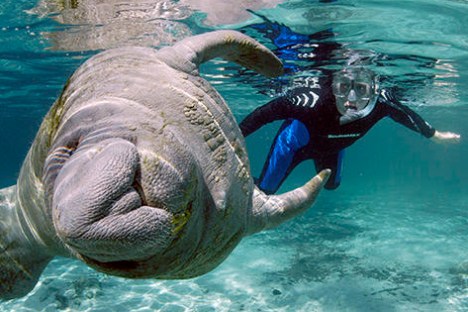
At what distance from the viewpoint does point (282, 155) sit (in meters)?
9.70

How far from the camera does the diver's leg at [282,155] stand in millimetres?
9422

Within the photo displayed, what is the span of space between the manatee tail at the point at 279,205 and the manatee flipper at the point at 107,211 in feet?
5.29

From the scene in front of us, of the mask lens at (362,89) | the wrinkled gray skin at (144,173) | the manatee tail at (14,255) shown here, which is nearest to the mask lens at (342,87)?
the mask lens at (362,89)

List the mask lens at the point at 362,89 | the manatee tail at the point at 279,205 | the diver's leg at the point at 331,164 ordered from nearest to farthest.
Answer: the manatee tail at the point at 279,205 → the diver's leg at the point at 331,164 → the mask lens at the point at 362,89

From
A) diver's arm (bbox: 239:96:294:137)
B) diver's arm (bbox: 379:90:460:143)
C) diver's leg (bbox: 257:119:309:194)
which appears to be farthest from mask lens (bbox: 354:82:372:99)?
diver's arm (bbox: 239:96:294:137)

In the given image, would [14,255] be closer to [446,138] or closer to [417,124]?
[446,138]

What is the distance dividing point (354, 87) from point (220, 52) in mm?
11212

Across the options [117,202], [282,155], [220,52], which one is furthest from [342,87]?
[117,202]

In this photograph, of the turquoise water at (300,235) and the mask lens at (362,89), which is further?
the mask lens at (362,89)

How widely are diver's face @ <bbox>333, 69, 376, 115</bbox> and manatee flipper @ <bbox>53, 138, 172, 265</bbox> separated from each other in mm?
9818

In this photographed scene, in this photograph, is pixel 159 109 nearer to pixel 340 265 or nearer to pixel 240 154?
pixel 240 154

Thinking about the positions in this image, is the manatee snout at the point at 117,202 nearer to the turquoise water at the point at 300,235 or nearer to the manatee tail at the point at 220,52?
the manatee tail at the point at 220,52

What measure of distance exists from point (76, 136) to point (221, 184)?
0.84 meters

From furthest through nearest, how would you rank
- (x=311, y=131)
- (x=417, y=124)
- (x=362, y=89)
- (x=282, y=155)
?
(x=362, y=89)
(x=311, y=131)
(x=282, y=155)
(x=417, y=124)
